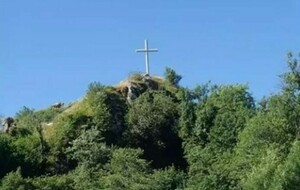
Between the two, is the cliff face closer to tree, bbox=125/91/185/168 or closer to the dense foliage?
the dense foliage

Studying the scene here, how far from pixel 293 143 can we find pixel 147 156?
12575 mm

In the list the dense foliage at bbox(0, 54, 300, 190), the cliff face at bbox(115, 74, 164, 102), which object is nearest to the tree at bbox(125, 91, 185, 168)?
the dense foliage at bbox(0, 54, 300, 190)

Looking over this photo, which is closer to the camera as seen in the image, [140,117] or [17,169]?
[17,169]

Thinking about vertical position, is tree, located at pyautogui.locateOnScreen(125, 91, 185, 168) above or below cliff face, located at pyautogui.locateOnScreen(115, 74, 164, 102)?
below

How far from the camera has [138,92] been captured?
62.1 metres

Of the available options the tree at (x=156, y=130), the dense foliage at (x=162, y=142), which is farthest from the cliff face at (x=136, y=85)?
the tree at (x=156, y=130)

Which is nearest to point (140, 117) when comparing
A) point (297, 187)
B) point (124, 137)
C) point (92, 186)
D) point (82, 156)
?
point (124, 137)

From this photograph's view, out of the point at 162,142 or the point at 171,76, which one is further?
the point at 171,76

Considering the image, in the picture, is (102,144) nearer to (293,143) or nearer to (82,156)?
(82,156)

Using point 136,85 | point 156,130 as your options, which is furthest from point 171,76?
point 156,130

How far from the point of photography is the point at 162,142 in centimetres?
5875

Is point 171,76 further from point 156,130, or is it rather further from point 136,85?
point 156,130

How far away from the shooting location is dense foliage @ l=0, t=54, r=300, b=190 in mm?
48875

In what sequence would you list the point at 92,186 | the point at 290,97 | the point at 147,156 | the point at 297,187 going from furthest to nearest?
the point at 147,156, the point at 290,97, the point at 92,186, the point at 297,187
